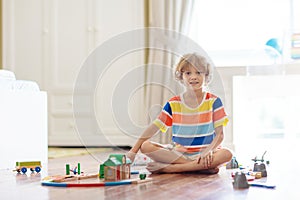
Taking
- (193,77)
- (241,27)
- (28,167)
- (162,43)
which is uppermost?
(241,27)

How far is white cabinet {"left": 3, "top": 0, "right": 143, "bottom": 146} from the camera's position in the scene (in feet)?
12.8

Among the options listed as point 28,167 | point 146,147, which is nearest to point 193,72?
point 146,147

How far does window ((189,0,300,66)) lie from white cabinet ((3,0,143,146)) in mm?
500

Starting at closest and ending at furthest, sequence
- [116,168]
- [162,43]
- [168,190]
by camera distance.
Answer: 1. [168,190]
2. [116,168]
3. [162,43]

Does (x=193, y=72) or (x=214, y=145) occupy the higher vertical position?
(x=193, y=72)

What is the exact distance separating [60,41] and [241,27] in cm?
142

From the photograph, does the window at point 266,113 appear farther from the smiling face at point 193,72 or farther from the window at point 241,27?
the smiling face at point 193,72

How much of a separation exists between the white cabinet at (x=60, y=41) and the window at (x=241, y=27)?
500 millimetres

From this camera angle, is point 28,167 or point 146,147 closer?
point 146,147

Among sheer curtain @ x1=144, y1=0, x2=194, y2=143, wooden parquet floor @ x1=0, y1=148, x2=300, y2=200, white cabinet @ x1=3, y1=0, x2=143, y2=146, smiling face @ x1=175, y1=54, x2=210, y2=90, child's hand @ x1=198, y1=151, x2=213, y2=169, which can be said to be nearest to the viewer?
wooden parquet floor @ x1=0, y1=148, x2=300, y2=200

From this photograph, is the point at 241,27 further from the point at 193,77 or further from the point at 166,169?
the point at 166,169

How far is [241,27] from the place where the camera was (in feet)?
12.4

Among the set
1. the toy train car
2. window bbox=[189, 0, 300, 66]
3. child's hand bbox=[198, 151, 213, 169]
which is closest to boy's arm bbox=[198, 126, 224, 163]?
child's hand bbox=[198, 151, 213, 169]

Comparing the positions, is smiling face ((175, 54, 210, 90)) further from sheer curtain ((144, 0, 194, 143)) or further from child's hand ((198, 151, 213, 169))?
sheer curtain ((144, 0, 194, 143))
